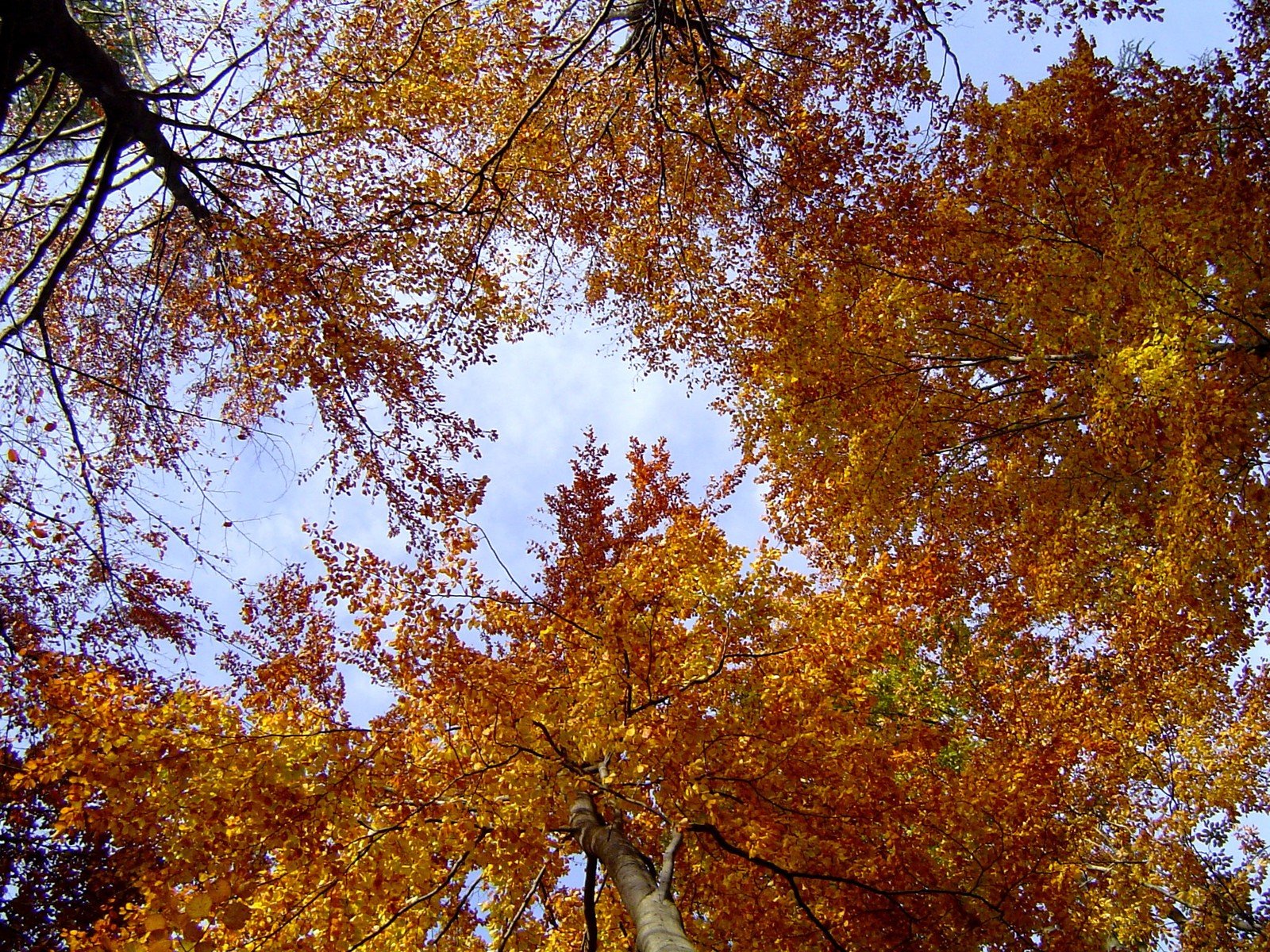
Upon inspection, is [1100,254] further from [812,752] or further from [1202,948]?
[1202,948]

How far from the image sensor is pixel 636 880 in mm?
4453

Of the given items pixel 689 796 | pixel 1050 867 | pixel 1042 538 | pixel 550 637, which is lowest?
pixel 1050 867

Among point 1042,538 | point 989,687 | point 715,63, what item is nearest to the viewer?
point 715,63

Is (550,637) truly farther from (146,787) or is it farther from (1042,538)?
(1042,538)

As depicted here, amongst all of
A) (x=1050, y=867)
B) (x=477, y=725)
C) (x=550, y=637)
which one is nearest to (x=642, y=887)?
(x=477, y=725)

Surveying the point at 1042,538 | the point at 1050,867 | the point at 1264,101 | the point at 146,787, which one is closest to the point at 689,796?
the point at 146,787

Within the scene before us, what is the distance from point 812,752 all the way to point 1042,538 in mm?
3855

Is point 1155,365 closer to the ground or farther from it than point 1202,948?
farther from it

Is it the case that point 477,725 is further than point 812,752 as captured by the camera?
No

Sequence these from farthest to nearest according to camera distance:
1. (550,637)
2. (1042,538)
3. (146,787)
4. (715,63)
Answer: (1042,538)
(550,637)
(715,63)
(146,787)

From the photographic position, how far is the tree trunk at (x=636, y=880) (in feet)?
12.3

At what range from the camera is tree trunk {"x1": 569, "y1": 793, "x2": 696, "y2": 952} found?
3.74 meters

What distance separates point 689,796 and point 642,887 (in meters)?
0.76

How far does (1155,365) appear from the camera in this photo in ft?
15.8
